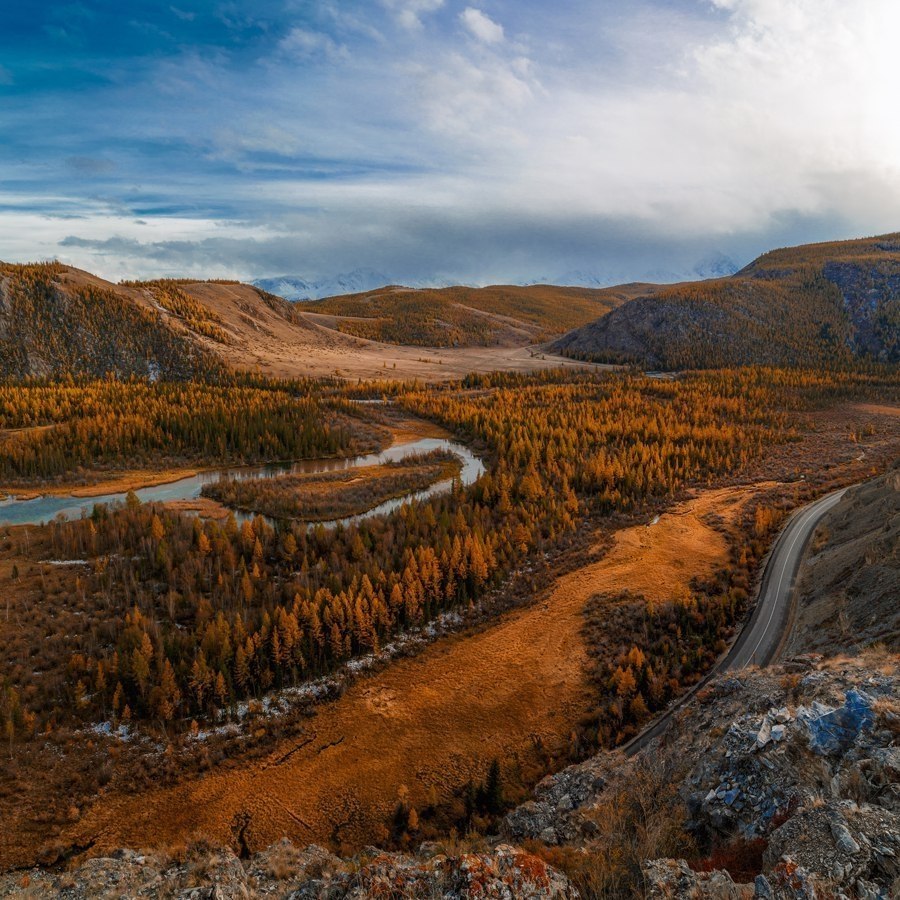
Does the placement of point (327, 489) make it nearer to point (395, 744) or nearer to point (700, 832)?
point (395, 744)

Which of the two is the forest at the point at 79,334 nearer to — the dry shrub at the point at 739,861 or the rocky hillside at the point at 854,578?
the rocky hillside at the point at 854,578

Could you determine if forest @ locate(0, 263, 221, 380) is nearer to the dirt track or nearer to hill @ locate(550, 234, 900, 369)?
the dirt track

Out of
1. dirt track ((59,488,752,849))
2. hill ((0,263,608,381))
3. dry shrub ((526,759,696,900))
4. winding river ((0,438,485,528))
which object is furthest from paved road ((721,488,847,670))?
hill ((0,263,608,381))

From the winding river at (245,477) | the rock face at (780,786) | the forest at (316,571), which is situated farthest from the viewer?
Answer: the winding river at (245,477)

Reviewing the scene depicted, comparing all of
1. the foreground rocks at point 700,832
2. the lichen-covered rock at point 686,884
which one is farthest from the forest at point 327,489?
the lichen-covered rock at point 686,884

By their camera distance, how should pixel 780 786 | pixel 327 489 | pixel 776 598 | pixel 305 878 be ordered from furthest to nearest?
1. pixel 327 489
2. pixel 776 598
3. pixel 305 878
4. pixel 780 786

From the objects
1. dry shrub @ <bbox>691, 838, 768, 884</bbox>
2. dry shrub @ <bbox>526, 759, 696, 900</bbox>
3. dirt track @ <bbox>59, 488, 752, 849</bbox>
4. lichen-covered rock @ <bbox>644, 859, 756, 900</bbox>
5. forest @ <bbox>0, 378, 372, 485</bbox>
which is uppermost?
forest @ <bbox>0, 378, 372, 485</bbox>

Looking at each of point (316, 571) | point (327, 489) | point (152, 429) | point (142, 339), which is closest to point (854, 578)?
point (316, 571)
